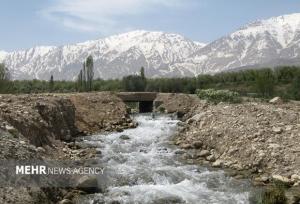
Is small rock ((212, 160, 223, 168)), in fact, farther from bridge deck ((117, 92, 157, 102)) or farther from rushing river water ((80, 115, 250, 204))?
bridge deck ((117, 92, 157, 102))

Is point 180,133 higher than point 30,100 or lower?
lower

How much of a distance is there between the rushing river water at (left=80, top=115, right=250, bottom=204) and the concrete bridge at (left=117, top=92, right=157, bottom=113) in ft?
71.7

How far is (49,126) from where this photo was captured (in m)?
27.1

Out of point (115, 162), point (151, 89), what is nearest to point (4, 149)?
point (115, 162)

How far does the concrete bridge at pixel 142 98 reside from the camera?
170 ft

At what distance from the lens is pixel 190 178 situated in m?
20.6

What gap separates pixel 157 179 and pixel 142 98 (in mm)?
34242

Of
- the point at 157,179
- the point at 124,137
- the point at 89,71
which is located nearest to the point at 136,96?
the point at 124,137

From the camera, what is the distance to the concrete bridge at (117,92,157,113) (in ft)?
170

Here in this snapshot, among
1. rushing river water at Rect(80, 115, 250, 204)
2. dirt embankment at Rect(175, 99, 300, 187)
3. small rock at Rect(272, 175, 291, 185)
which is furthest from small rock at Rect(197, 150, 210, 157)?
small rock at Rect(272, 175, 291, 185)

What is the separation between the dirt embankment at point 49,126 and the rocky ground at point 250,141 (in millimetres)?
7042

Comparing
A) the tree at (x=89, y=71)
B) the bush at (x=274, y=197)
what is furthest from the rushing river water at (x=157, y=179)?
the tree at (x=89, y=71)

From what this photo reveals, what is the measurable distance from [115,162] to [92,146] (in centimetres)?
474

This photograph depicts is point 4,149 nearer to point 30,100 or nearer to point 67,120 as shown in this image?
point 30,100
